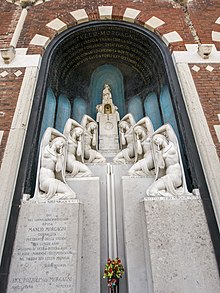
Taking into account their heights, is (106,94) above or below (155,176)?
above

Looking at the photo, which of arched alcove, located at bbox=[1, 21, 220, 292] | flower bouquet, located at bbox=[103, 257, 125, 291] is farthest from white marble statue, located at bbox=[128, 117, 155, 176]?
flower bouquet, located at bbox=[103, 257, 125, 291]

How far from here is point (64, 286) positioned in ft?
10.4

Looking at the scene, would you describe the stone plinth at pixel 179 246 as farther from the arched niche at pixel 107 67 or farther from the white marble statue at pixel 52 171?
the arched niche at pixel 107 67

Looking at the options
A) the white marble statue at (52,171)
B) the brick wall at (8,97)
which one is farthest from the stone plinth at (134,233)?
the brick wall at (8,97)

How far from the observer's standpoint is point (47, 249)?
3439 mm

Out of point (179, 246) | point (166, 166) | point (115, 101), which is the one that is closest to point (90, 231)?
point (179, 246)

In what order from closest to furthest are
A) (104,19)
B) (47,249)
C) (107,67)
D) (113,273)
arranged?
(113,273)
(47,249)
(104,19)
(107,67)

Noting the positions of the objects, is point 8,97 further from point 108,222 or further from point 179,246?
point 179,246

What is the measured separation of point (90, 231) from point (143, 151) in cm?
A: 198

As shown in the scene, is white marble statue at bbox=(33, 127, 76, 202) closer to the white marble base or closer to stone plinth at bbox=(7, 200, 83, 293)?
stone plinth at bbox=(7, 200, 83, 293)

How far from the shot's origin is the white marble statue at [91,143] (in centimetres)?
529

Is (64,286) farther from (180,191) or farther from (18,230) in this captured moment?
(180,191)

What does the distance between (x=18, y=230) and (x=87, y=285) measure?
1.26 metres

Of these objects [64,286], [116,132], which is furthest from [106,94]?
[64,286]
